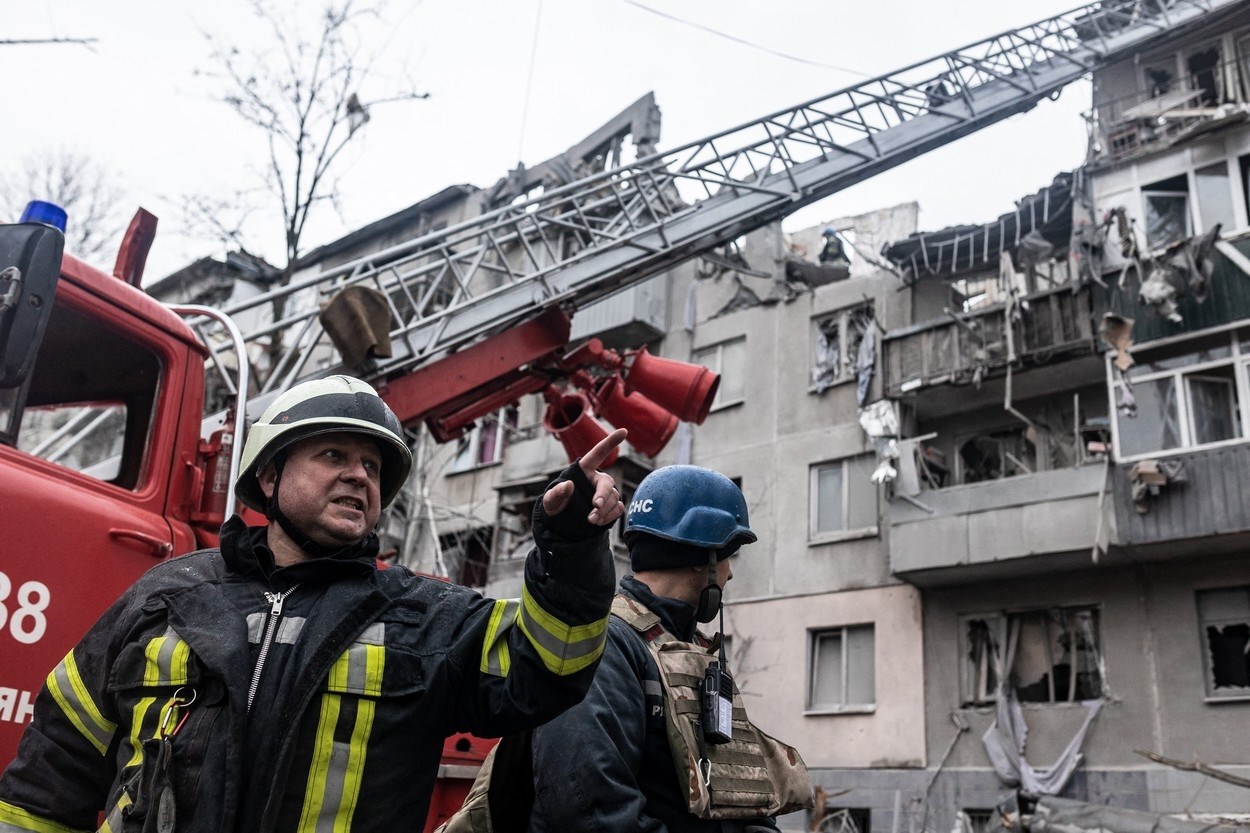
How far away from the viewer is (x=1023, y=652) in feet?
62.5

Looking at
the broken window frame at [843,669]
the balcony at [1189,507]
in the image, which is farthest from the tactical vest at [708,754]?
the broken window frame at [843,669]

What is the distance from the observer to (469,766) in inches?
193

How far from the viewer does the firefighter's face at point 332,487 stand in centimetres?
251

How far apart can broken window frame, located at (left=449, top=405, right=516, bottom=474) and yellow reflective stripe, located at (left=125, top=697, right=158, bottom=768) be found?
25846mm

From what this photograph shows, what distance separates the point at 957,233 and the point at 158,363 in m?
20.1

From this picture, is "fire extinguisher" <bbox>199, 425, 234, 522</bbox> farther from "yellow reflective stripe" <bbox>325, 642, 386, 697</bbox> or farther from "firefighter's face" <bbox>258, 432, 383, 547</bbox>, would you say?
"yellow reflective stripe" <bbox>325, 642, 386, 697</bbox>

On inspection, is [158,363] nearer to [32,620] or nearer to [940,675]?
[32,620]

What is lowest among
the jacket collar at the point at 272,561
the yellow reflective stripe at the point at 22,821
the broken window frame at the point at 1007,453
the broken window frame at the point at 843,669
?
the yellow reflective stripe at the point at 22,821

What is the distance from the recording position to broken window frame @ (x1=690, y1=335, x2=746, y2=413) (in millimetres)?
24953

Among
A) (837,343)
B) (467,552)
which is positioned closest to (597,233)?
(837,343)

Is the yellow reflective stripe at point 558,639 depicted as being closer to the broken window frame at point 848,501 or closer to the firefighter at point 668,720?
the firefighter at point 668,720

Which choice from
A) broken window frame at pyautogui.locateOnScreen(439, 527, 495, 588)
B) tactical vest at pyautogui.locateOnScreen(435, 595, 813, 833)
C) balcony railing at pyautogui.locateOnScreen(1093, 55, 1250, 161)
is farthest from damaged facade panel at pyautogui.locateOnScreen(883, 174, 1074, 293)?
tactical vest at pyautogui.locateOnScreen(435, 595, 813, 833)

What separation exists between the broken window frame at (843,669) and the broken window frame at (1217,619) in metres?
5.47

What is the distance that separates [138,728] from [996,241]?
A: 2206cm
